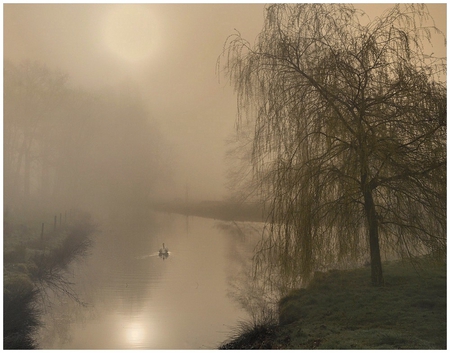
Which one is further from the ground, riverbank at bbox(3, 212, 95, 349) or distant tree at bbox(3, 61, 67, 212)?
distant tree at bbox(3, 61, 67, 212)

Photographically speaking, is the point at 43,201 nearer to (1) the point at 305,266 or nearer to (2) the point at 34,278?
(2) the point at 34,278

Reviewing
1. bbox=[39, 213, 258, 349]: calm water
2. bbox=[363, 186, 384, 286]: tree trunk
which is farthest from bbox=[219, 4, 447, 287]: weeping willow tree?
bbox=[39, 213, 258, 349]: calm water

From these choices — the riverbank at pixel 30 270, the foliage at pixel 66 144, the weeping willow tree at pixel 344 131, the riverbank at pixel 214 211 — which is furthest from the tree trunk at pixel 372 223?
the riverbank at pixel 214 211

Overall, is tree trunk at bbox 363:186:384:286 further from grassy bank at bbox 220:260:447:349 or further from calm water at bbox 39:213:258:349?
calm water at bbox 39:213:258:349

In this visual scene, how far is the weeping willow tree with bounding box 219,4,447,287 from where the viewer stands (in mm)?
7547

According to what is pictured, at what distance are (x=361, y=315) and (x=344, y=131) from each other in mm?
3279

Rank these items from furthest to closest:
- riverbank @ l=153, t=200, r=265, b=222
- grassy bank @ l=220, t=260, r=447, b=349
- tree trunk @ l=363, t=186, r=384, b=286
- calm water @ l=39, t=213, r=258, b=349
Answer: riverbank @ l=153, t=200, r=265, b=222 < calm water @ l=39, t=213, r=258, b=349 < tree trunk @ l=363, t=186, r=384, b=286 < grassy bank @ l=220, t=260, r=447, b=349

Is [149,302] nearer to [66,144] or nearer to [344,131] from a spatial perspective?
[344,131]

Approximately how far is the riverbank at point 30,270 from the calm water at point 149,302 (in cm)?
41

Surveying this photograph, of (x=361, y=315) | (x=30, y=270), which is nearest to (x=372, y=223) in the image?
(x=361, y=315)

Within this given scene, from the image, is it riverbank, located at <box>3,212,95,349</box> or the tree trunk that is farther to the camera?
riverbank, located at <box>3,212,95,349</box>

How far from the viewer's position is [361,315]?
289 inches

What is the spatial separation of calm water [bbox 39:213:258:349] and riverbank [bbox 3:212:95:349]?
0.41 metres

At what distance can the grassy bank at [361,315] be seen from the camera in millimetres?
6148
